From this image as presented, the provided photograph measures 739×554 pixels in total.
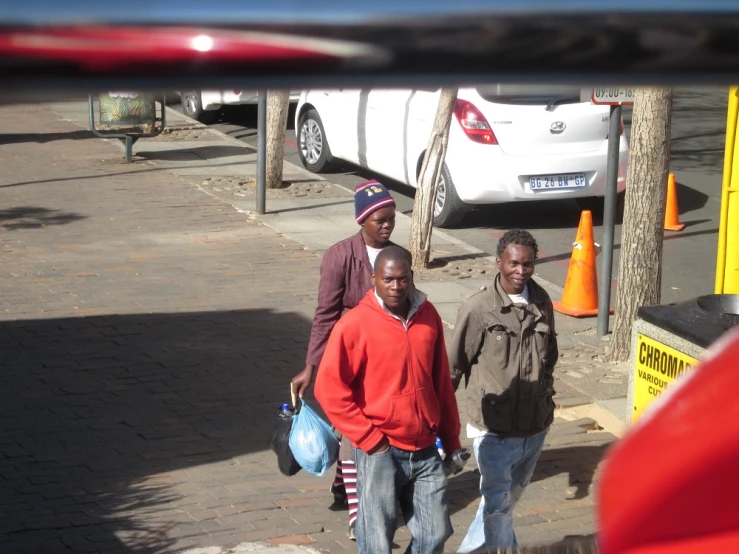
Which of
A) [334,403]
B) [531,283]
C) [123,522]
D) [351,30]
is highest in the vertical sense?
[351,30]

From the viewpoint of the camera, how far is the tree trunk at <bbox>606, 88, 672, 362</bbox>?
8.23m

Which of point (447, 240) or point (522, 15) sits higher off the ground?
point (522, 15)

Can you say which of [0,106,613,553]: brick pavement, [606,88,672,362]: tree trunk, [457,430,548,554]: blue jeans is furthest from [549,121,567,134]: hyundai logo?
[457,430,548,554]: blue jeans

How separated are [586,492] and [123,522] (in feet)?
8.54

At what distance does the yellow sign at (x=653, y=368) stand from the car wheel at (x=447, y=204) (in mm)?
6667

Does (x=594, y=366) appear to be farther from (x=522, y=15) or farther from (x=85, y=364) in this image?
(x=522, y=15)

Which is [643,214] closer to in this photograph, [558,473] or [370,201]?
[558,473]

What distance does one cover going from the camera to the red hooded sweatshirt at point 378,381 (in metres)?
4.85

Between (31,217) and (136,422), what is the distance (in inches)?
255

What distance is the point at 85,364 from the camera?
26.6 ft

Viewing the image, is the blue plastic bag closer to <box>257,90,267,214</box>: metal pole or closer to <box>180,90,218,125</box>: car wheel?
<box>257,90,267,214</box>: metal pole

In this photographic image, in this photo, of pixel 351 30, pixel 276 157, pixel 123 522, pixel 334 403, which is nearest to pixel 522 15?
pixel 351 30

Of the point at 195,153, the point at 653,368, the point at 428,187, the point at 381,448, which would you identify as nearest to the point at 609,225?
the point at 428,187

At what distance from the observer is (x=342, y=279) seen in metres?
5.80
